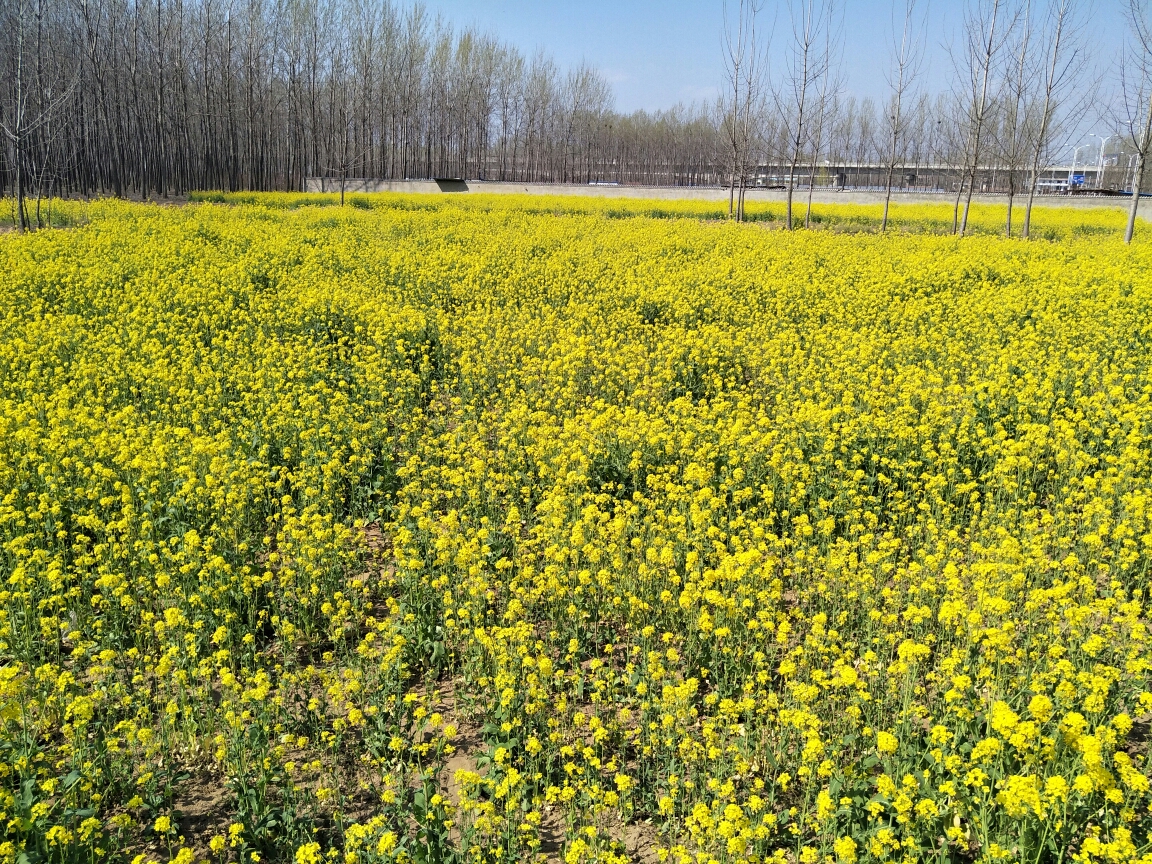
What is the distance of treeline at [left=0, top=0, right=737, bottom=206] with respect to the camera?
4044cm

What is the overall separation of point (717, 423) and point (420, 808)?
5.16 m

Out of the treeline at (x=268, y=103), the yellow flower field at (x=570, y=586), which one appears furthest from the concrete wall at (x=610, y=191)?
the yellow flower field at (x=570, y=586)

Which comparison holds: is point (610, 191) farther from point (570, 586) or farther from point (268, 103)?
point (570, 586)

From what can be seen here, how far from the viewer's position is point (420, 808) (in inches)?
134

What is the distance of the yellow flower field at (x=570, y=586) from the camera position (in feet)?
11.1

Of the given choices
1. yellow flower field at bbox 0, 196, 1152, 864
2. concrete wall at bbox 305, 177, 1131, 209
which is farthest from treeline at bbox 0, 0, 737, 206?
yellow flower field at bbox 0, 196, 1152, 864

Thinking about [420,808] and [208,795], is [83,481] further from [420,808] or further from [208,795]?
[420,808]

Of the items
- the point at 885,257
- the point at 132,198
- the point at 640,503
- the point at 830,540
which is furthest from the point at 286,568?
the point at 132,198

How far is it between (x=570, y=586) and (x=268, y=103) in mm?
56272

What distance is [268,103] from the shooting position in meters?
51.6

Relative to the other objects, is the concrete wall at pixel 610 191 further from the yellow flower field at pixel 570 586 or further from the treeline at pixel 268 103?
the yellow flower field at pixel 570 586

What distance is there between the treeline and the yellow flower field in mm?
23812

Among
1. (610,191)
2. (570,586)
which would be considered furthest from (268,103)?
(570,586)

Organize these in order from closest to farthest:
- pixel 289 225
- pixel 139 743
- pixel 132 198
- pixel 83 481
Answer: pixel 139 743, pixel 83 481, pixel 289 225, pixel 132 198
